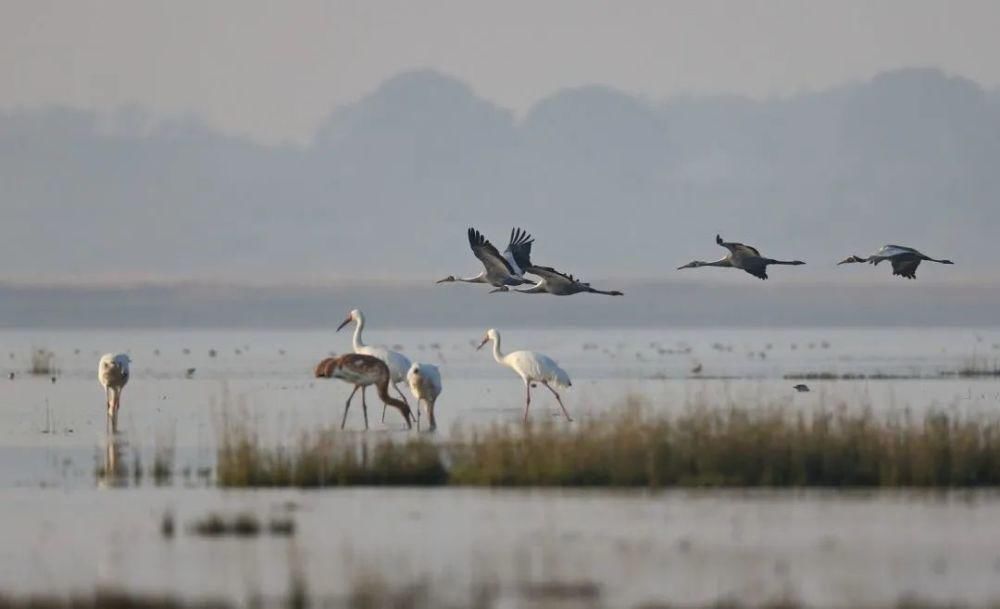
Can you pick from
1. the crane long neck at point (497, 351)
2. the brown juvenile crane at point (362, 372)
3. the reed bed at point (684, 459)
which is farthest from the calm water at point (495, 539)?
the crane long neck at point (497, 351)

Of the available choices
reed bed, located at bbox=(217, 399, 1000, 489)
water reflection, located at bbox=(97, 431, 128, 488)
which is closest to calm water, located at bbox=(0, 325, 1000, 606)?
water reflection, located at bbox=(97, 431, 128, 488)

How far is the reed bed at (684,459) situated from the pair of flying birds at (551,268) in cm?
505

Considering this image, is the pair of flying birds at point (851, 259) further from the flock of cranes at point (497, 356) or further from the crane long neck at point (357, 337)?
the crane long neck at point (357, 337)

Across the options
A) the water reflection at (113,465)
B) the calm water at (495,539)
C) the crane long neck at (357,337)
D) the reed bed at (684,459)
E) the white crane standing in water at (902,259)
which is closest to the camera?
the calm water at (495,539)

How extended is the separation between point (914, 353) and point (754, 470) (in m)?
36.7

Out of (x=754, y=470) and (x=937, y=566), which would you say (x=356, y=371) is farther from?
(x=937, y=566)

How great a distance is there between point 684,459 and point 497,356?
956 cm

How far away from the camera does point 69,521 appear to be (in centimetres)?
1350

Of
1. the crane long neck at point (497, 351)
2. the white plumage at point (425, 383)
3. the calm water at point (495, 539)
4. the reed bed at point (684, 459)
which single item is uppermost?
the crane long neck at point (497, 351)

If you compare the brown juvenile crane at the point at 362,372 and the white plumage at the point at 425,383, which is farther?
the brown juvenile crane at the point at 362,372

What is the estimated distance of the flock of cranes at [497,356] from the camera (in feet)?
71.2

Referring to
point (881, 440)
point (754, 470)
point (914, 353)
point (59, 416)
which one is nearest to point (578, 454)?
point (754, 470)

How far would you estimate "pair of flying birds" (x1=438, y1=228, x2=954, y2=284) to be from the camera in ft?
69.8

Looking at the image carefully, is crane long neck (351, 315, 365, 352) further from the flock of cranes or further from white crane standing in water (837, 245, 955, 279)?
white crane standing in water (837, 245, 955, 279)
